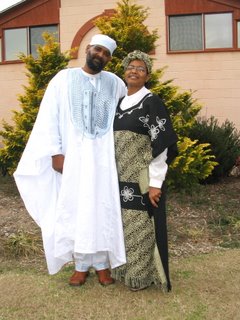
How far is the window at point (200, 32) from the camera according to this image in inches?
422

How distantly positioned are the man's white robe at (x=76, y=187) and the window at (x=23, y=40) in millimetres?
8206

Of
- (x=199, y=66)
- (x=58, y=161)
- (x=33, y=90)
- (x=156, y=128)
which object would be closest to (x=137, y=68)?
(x=156, y=128)

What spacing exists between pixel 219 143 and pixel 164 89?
1.87m

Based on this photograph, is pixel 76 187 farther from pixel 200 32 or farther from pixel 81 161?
pixel 200 32

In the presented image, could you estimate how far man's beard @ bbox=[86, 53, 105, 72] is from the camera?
3.65 metres

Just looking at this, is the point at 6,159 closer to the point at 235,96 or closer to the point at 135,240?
the point at 135,240

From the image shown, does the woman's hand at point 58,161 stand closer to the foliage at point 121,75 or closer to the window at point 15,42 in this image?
the foliage at point 121,75

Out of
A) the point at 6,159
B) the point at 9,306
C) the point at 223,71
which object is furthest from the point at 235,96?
the point at 9,306

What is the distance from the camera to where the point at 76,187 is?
3.63 m

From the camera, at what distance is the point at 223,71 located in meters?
10.8

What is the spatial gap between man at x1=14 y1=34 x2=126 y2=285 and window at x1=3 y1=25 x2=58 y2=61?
813cm

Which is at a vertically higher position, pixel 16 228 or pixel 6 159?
pixel 6 159

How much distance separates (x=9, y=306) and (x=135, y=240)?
3.63ft

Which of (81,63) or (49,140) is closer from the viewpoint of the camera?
(49,140)
